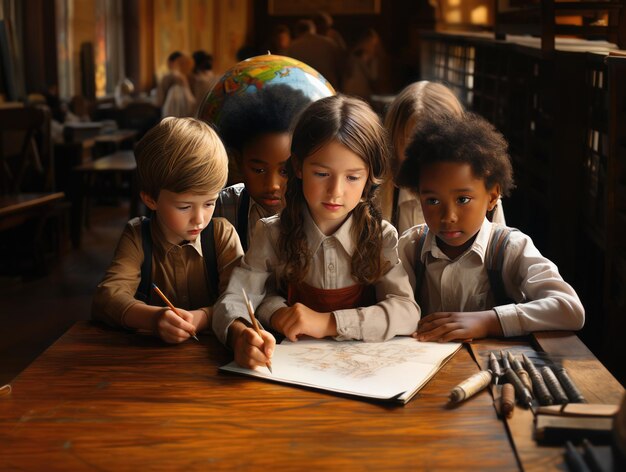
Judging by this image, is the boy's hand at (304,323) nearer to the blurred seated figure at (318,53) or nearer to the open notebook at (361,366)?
the open notebook at (361,366)

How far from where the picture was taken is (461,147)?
2057mm

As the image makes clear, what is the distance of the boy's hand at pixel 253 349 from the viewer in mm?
1683

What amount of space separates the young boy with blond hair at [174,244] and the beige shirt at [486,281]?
0.50 m

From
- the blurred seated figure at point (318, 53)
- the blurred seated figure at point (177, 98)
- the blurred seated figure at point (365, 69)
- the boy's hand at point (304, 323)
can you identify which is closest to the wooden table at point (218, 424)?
the boy's hand at point (304, 323)

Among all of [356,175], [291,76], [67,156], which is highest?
[291,76]

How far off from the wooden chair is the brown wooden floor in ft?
0.86

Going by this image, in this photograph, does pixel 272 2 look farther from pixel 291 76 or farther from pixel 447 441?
pixel 447 441

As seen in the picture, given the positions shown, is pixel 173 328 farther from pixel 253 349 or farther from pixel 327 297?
pixel 327 297

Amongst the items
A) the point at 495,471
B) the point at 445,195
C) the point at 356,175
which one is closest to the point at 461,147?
the point at 445,195

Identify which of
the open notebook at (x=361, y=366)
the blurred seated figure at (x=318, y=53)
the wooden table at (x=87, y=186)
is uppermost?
the blurred seated figure at (x=318, y=53)

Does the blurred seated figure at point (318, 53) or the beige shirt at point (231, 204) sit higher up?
the blurred seated figure at point (318, 53)

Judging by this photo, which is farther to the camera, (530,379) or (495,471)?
(530,379)

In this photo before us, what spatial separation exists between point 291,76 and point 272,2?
16791 millimetres

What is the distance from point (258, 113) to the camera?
2465 mm
